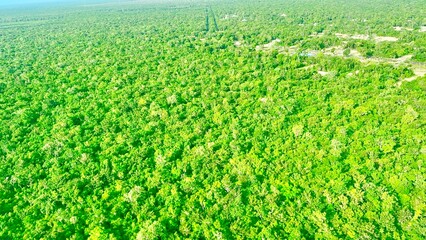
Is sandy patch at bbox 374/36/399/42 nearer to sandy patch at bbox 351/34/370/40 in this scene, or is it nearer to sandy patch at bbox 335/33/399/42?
sandy patch at bbox 335/33/399/42

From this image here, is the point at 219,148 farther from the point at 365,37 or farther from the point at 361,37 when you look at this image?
the point at 365,37

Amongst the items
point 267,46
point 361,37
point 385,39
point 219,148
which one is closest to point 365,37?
point 361,37

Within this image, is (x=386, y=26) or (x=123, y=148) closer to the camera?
(x=123, y=148)

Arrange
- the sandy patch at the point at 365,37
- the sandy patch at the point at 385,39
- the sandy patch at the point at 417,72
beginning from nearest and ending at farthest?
the sandy patch at the point at 417,72 → the sandy patch at the point at 385,39 → the sandy patch at the point at 365,37

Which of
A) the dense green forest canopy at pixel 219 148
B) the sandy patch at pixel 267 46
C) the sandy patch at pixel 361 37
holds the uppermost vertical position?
the sandy patch at pixel 267 46

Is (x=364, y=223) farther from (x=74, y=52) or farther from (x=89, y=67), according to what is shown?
(x=74, y=52)

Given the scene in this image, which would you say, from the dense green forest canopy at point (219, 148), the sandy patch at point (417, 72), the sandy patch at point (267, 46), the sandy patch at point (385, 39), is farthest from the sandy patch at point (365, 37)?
the sandy patch at point (417, 72)

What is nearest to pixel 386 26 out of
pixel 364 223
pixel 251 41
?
pixel 251 41

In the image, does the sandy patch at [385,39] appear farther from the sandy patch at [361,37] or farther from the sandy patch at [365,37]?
the sandy patch at [361,37]
